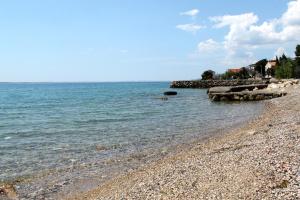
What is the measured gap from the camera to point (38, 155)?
22125 mm

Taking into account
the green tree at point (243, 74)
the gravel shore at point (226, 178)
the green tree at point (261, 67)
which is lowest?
the gravel shore at point (226, 178)

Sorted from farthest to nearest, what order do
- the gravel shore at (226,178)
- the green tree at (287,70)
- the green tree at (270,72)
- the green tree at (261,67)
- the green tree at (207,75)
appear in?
the green tree at (261,67) < the green tree at (207,75) < the green tree at (270,72) < the green tree at (287,70) < the gravel shore at (226,178)

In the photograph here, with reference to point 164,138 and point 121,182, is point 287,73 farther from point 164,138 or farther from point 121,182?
point 121,182

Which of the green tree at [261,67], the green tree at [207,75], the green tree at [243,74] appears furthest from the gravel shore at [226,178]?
the green tree at [261,67]

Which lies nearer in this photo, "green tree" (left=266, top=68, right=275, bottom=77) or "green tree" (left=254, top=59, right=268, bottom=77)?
"green tree" (left=266, top=68, right=275, bottom=77)

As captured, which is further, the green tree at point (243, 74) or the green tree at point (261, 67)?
the green tree at point (261, 67)

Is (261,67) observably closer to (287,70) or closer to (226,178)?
(287,70)

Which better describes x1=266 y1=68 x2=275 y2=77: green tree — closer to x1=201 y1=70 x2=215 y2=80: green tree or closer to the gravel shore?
x1=201 y1=70 x2=215 y2=80: green tree

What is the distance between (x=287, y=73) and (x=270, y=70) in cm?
4170

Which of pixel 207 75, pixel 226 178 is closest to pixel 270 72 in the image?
pixel 207 75

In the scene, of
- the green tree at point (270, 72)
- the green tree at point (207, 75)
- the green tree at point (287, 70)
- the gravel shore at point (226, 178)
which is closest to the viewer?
the gravel shore at point (226, 178)

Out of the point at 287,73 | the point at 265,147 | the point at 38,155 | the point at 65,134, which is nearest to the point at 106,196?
the point at 265,147

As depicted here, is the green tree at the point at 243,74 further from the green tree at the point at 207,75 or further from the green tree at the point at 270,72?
the green tree at the point at 270,72

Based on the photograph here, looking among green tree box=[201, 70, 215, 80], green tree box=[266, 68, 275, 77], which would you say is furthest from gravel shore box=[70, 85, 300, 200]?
green tree box=[201, 70, 215, 80]
